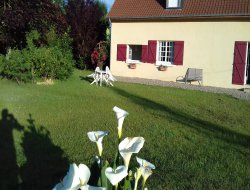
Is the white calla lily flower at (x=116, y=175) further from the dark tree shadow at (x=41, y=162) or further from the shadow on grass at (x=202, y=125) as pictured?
the shadow on grass at (x=202, y=125)

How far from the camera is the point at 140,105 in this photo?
1066 centimetres

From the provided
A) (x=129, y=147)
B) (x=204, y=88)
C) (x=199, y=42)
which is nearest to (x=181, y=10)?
(x=199, y=42)

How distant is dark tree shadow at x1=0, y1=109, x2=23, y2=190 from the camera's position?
4777 mm

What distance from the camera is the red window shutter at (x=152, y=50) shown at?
18.6 meters

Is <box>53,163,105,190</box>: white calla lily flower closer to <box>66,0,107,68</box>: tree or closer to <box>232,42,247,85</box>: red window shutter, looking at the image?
<box>232,42,247,85</box>: red window shutter

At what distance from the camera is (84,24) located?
21344 millimetres

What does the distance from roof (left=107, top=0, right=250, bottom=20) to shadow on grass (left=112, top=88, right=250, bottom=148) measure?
6.82m

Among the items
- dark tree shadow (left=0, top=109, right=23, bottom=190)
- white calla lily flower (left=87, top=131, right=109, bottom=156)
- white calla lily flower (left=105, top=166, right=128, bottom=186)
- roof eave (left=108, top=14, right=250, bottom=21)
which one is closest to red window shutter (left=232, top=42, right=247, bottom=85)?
roof eave (left=108, top=14, right=250, bottom=21)

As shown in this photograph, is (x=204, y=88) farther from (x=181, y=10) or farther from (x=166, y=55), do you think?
(x=181, y=10)

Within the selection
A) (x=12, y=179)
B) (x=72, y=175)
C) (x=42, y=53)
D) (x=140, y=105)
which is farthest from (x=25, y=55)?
(x=72, y=175)

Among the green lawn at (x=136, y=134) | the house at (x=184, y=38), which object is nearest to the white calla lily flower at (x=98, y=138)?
the green lawn at (x=136, y=134)

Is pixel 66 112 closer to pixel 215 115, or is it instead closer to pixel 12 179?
pixel 215 115

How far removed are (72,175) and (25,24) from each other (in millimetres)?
13704

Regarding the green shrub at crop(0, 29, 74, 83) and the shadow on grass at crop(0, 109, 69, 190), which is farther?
A: the green shrub at crop(0, 29, 74, 83)
